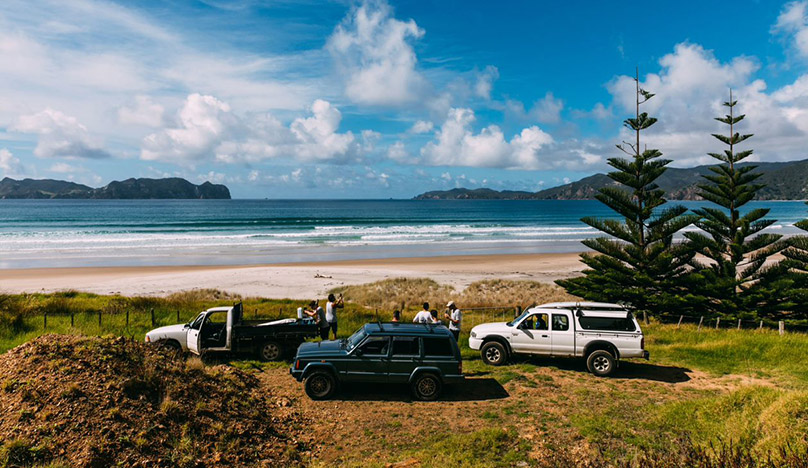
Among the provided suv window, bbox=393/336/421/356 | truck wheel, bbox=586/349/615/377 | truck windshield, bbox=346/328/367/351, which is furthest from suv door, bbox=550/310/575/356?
truck windshield, bbox=346/328/367/351

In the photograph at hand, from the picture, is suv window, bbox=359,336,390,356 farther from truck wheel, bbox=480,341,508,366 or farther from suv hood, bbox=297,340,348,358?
truck wheel, bbox=480,341,508,366

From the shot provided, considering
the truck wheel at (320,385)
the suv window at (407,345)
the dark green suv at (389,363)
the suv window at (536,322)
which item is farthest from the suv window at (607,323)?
the truck wheel at (320,385)

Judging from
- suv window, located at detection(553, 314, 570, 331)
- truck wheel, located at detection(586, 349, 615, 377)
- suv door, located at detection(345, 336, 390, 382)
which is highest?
suv window, located at detection(553, 314, 570, 331)

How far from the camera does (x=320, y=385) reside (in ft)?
31.6

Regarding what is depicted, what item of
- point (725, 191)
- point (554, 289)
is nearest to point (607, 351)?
point (725, 191)

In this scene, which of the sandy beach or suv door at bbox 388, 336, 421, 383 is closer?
suv door at bbox 388, 336, 421, 383

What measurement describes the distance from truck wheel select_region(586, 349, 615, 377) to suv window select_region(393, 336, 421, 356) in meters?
4.63

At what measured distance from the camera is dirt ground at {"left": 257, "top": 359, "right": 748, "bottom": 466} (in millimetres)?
7629

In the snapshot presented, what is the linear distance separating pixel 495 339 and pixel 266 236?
2112 inches

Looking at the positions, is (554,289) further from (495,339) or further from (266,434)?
(266,434)

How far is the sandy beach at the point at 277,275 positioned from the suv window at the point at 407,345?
15.4 metres

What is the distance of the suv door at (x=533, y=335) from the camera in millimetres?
11867

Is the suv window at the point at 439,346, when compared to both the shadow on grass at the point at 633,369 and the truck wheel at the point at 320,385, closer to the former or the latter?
the truck wheel at the point at 320,385

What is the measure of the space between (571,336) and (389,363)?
16.0 feet
